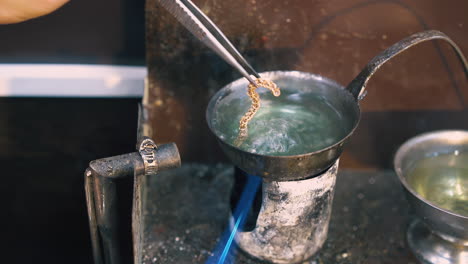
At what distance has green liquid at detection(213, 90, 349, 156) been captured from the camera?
2516 mm

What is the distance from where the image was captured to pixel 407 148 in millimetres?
2854

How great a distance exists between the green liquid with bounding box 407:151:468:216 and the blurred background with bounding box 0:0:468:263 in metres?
0.46

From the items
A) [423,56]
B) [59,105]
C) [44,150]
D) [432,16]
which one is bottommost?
[44,150]

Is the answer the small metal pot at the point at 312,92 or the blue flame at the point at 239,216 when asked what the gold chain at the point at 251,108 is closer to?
the small metal pot at the point at 312,92

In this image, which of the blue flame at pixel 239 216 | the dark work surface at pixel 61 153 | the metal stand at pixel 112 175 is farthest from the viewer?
the dark work surface at pixel 61 153

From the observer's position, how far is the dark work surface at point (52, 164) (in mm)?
3480

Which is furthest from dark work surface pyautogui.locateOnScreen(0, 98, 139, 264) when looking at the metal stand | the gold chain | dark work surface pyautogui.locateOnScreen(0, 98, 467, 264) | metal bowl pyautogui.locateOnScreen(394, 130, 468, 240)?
metal bowl pyautogui.locateOnScreen(394, 130, 468, 240)

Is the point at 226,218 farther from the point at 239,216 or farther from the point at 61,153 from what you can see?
the point at 61,153

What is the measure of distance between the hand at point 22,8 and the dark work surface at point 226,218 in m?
1.30

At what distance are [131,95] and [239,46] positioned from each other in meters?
0.81

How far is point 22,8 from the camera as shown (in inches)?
99.6

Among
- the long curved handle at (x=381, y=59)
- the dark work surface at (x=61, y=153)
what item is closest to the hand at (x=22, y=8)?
the dark work surface at (x=61, y=153)

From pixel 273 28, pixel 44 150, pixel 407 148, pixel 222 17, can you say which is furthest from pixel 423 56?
pixel 44 150

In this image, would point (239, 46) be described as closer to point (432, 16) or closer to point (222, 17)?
point (222, 17)
